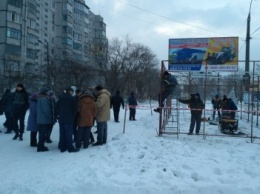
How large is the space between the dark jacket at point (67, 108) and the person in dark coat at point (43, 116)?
484 millimetres

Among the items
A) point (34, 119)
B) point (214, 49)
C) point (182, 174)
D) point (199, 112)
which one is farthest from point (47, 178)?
point (214, 49)

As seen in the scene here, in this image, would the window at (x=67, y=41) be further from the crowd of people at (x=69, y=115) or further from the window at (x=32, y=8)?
the crowd of people at (x=69, y=115)

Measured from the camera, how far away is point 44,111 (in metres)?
8.73

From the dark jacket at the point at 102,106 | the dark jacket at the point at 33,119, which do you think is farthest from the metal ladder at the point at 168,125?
the dark jacket at the point at 33,119

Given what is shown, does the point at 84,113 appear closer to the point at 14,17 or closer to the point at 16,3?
the point at 14,17

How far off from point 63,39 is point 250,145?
62.3 metres

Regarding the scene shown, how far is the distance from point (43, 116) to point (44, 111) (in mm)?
136

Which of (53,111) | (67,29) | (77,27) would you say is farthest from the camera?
(77,27)

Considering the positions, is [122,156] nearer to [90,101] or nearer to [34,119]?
[90,101]

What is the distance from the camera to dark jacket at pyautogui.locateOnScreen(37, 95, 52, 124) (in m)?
8.71

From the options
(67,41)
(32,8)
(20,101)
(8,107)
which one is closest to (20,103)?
(20,101)

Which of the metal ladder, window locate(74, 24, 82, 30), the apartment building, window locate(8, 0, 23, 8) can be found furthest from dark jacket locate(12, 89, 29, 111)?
window locate(74, 24, 82, 30)

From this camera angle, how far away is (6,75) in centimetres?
3659

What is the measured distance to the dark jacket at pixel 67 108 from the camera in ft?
27.7
